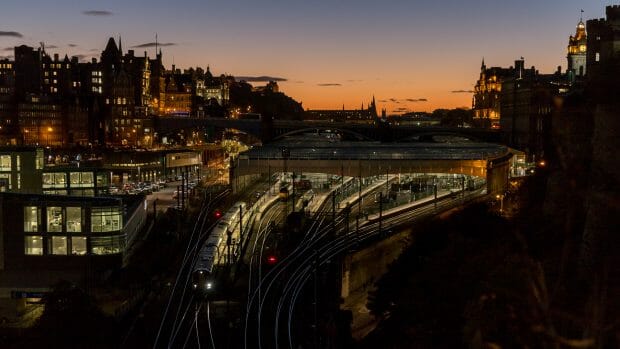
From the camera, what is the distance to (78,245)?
22953 mm

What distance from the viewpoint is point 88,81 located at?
83.0m

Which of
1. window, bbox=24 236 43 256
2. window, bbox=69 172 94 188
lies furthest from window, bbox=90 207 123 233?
window, bbox=69 172 94 188

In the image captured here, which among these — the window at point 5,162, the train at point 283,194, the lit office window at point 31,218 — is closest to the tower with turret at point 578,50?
the train at point 283,194

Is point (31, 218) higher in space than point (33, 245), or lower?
higher

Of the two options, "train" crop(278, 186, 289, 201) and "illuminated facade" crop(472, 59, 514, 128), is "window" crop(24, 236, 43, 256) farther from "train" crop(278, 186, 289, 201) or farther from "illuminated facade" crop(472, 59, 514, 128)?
"illuminated facade" crop(472, 59, 514, 128)

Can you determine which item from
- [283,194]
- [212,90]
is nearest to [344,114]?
[212,90]

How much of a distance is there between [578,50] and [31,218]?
56705mm

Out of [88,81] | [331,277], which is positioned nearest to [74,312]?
[331,277]

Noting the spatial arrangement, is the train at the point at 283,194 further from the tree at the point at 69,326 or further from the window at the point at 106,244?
the tree at the point at 69,326

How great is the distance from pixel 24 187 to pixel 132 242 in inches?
297

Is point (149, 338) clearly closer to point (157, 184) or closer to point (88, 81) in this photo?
point (157, 184)

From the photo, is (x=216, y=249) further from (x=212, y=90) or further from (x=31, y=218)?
(x=212, y=90)

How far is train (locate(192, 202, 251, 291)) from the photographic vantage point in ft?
65.4

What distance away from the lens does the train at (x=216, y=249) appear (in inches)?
784
